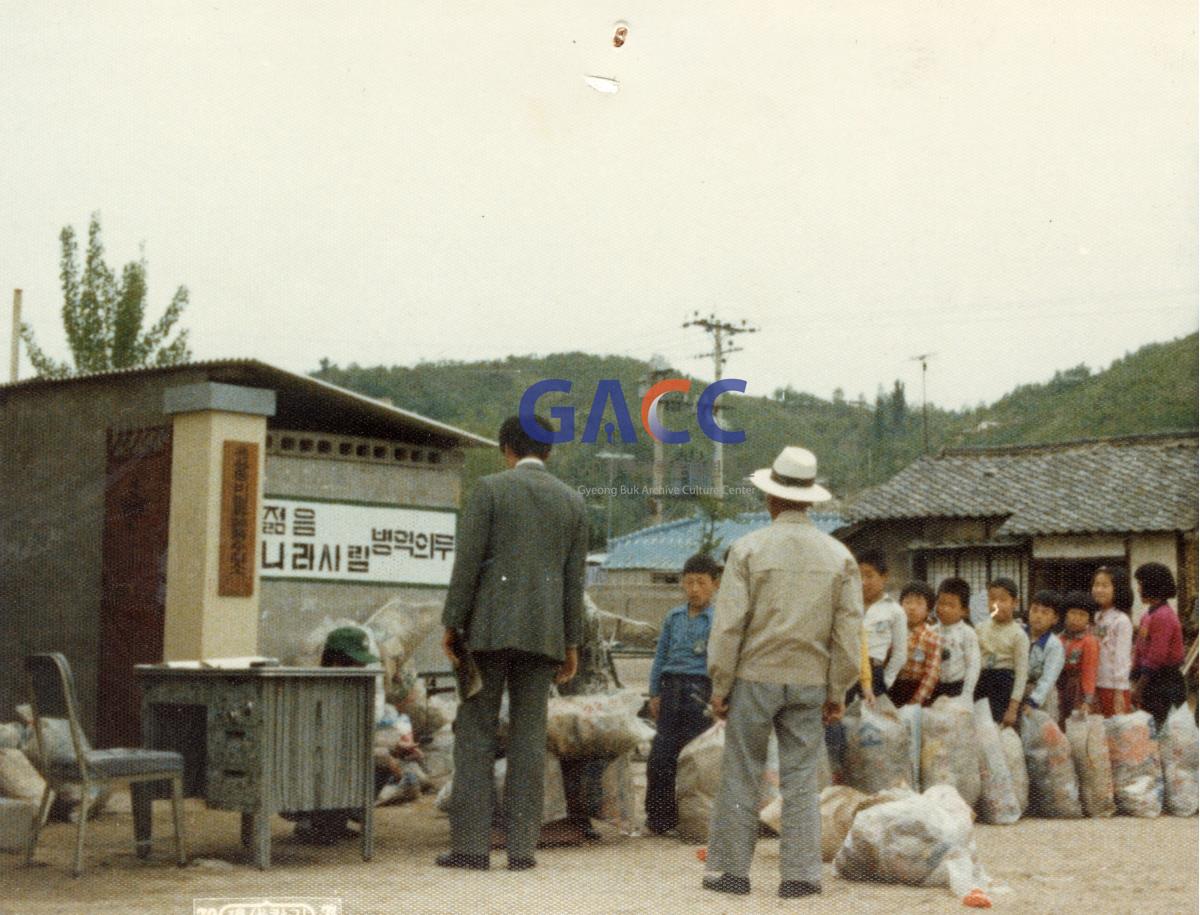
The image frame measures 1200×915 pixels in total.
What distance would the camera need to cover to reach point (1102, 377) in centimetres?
2272

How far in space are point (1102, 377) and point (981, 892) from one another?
743 inches

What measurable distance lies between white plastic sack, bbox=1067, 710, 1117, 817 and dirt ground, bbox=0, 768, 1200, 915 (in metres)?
1.16

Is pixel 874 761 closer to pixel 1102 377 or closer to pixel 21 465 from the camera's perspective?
pixel 21 465

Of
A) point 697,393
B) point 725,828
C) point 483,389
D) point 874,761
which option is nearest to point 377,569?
point 483,389

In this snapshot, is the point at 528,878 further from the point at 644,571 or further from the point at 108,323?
the point at 644,571

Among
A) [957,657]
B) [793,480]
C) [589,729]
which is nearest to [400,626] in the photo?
[589,729]

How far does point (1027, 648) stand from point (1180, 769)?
1197mm

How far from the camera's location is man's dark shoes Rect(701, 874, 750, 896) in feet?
17.0

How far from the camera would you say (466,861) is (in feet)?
18.3

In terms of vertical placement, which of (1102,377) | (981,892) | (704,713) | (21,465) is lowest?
(981,892)

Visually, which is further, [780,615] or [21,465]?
[21,465]

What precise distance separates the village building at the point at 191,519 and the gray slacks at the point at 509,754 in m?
2.77

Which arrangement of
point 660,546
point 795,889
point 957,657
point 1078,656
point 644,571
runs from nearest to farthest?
1. point 795,889
2. point 957,657
3. point 1078,656
4. point 644,571
5. point 660,546

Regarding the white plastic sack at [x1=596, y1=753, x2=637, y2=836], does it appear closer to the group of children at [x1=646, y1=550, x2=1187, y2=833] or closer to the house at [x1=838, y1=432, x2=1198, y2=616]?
the group of children at [x1=646, y1=550, x2=1187, y2=833]
